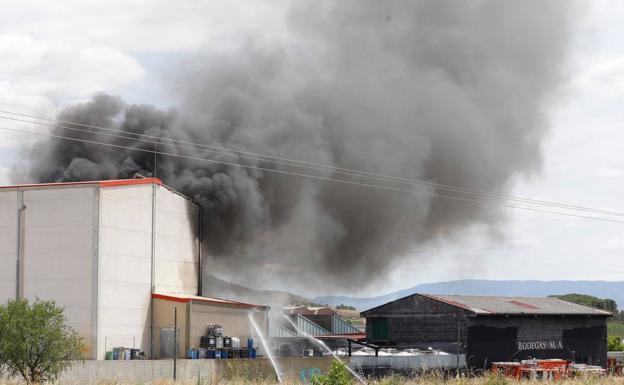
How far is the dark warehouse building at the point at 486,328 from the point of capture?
47781mm

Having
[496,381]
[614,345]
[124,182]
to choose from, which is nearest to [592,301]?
[614,345]

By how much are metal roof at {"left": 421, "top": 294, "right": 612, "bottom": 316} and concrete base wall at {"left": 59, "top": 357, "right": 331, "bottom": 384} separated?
7927 mm

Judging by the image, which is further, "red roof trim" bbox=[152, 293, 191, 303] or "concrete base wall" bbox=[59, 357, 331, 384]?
"red roof trim" bbox=[152, 293, 191, 303]

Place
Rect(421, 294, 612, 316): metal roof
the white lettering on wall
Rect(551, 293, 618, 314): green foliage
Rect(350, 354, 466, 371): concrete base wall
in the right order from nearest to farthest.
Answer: Rect(350, 354, 466, 371): concrete base wall
Rect(421, 294, 612, 316): metal roof
the white lettering on wall
Rect(551, 293, 618, 314): green foliage

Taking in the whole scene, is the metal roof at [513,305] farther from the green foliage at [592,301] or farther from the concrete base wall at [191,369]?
the green foliage at [592,301]

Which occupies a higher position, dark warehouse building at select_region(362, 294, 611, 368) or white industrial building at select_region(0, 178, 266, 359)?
white industrial building at select_region(0, 178, 266, 359)

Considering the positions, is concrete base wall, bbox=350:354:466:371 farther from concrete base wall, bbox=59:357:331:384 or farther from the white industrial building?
the white industrial building

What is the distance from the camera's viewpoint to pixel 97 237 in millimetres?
40094

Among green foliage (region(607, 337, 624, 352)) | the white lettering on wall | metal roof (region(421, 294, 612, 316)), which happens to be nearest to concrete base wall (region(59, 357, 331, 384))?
metal roof (region(421, 294, 612, 316))

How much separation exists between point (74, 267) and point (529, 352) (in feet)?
79.8

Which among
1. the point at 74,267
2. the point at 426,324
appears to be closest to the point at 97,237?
the point at 74,267

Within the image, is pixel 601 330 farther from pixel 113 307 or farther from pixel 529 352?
pixel 113 307

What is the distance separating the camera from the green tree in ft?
99.8

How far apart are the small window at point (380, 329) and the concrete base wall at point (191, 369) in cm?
542
